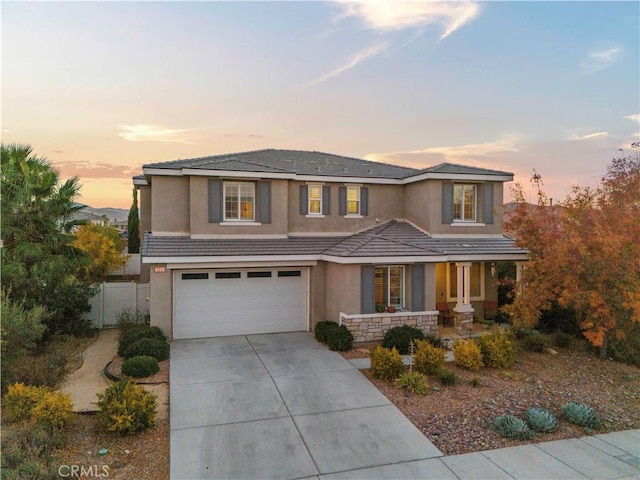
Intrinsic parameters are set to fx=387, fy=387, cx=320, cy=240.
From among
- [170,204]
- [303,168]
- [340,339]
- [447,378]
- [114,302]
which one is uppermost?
[303,168]

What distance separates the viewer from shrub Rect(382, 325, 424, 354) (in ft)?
38.1

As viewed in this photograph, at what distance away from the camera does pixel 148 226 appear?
16984 millimetres

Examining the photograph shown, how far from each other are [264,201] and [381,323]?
6.13m

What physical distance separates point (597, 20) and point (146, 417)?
16.7 metres

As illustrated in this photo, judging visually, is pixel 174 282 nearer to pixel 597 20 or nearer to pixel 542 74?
pixel 542 74

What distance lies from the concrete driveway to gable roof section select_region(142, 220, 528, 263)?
337 cm

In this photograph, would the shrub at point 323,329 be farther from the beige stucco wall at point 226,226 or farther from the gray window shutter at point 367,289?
the beige stucco wall at point 226,226

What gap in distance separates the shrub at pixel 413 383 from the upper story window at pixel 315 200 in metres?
8.28

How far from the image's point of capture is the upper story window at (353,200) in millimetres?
16163

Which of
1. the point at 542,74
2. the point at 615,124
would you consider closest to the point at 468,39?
the point at 542,74

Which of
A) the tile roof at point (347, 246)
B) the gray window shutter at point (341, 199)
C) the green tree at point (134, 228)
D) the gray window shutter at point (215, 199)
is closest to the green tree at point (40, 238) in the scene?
the tile roof at point (347, 246)

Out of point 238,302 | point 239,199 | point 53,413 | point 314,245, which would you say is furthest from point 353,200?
point 53,413

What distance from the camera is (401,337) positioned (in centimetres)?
1175

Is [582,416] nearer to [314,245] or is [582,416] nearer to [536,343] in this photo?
[536,343]
